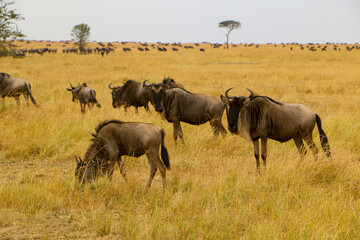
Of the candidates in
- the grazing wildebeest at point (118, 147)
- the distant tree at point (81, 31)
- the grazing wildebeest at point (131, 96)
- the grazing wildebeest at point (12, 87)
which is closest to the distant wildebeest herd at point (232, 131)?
the grazing wildebeest at point (118, 147)

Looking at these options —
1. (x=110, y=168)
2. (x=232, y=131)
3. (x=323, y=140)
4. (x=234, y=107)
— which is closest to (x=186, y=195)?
(x=110, y=168)

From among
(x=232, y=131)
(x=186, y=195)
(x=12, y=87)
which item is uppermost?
(x=12, y=87)

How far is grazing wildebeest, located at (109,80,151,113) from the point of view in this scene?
33.5 feet

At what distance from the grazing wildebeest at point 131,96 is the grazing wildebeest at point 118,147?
5598mm

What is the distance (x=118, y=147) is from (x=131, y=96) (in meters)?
6.02

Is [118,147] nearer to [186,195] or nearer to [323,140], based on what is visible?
[186,195]

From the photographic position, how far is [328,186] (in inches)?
181

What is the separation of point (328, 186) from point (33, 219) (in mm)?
3645

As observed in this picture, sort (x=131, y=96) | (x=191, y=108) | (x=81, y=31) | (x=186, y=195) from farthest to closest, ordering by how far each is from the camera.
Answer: (x=81, y=31) → (x=131, y=96) → (x=191, y=108) → (x=186, y=195)

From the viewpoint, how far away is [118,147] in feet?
14.9

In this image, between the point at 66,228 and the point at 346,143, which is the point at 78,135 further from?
the point at 346,143

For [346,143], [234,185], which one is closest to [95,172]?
[234,185]

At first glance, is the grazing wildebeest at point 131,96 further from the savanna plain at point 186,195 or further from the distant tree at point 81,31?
the distant tree at point 81,31

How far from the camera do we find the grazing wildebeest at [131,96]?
10.2 metres
